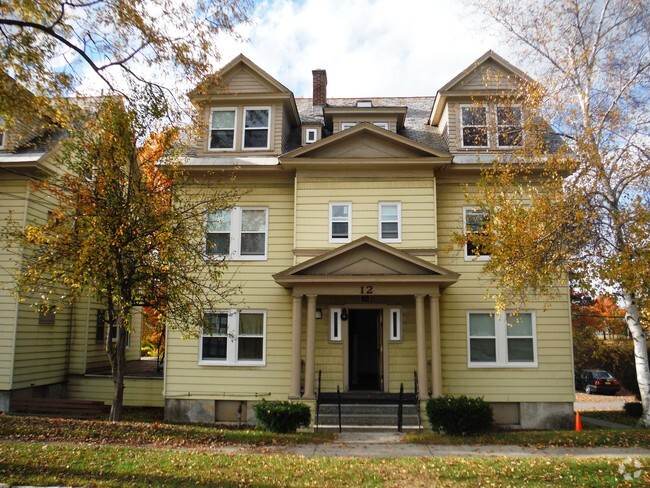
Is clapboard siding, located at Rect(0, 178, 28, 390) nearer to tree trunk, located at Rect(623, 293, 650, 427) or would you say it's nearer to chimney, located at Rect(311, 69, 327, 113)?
chimney, located at Rect(311, 69, 327, 113)

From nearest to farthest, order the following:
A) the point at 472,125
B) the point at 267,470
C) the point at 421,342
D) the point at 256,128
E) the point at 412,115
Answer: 1. the point at 267,470
2. the point at 421,342
3. the point at 472,125
4. the point at 256,128
5. the point at 412,115

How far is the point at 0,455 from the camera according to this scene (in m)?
8.83

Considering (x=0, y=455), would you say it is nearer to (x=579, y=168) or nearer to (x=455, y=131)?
(x=579, y=168)

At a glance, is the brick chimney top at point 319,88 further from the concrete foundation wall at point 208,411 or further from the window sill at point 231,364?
the concrete foundation wall at point 208,411

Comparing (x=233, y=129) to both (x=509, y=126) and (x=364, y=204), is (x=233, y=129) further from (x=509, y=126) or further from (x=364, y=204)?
(x=509, y=126)

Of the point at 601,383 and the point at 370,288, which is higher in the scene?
the point at 370,288

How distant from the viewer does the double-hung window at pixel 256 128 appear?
1714 centimetres

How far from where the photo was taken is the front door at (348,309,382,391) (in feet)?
54.2

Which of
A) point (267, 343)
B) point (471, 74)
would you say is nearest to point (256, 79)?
point (471, 74)

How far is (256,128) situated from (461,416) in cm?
1090

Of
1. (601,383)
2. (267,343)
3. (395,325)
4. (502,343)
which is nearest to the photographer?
(502,343)

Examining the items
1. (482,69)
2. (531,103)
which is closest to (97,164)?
(531,103)

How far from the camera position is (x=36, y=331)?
16766mm

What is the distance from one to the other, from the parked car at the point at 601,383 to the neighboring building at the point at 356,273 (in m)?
15.6
